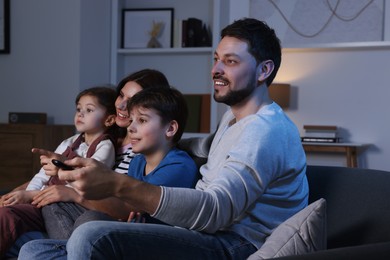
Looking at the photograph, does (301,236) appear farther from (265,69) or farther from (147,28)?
(147,28)

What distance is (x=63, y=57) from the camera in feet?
16.4

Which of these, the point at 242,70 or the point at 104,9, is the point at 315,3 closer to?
the point at 104,9

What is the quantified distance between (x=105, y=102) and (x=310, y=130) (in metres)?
2.81

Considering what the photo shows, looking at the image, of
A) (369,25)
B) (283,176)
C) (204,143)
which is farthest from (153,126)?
(369,25)

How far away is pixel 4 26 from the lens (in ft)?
16.8

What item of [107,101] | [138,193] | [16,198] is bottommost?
[16,198]

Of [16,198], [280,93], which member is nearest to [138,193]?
[16,198]

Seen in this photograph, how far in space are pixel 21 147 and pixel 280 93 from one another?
2.02m

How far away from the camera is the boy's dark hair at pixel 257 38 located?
77.0 inches

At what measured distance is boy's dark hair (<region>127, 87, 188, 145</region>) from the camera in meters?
2.25

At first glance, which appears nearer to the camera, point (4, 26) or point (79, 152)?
point (79, 152)

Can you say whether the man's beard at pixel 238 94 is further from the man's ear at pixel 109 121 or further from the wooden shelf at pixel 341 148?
the wooden shelf at pixel 341 148

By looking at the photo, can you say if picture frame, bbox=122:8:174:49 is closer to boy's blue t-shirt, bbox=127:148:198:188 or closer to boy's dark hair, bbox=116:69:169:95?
boy's dark hair, bbox=116:69:169:95

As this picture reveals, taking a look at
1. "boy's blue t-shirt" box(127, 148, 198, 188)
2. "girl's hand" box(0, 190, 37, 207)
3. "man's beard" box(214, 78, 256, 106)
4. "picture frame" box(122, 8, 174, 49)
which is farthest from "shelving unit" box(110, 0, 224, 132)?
"man's beard" box(214, 78, 256, 106)
